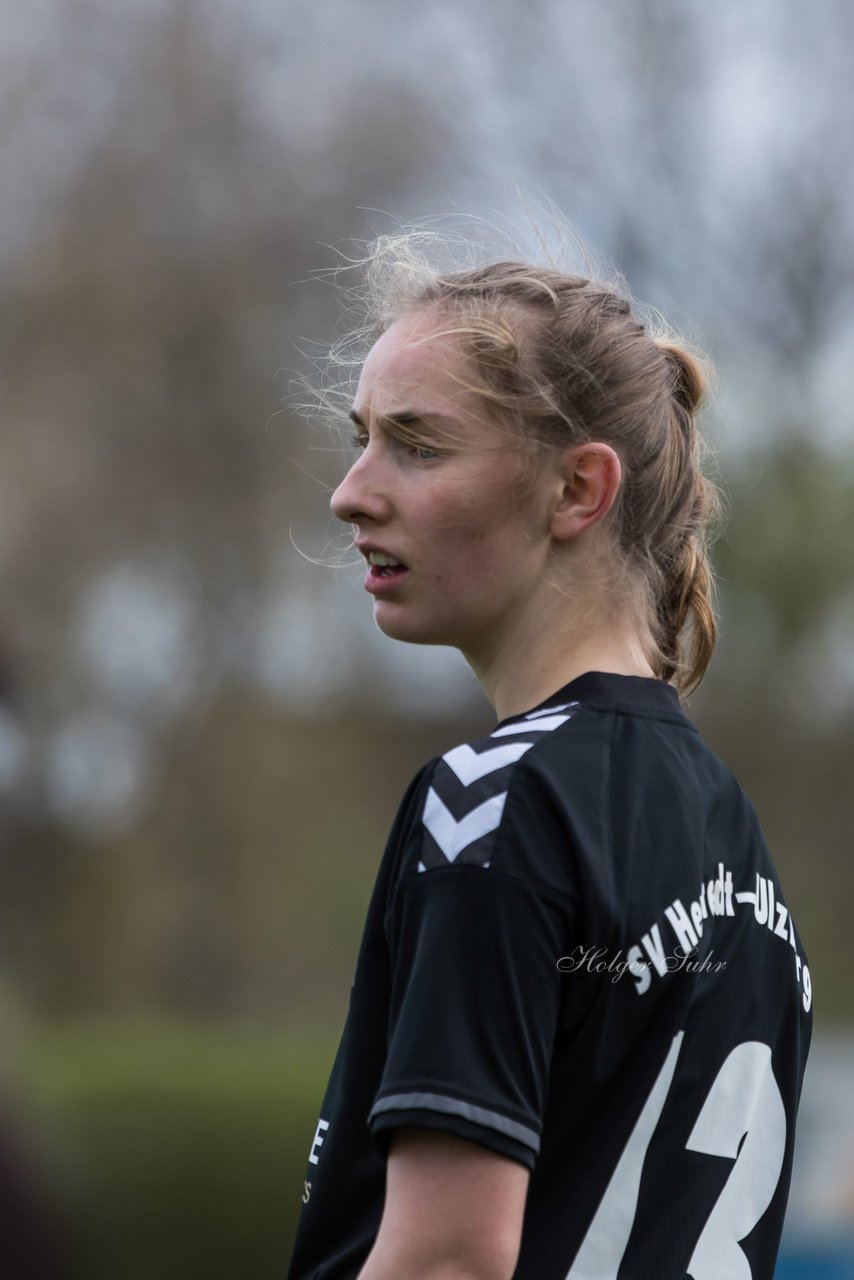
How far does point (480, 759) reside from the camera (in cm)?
151

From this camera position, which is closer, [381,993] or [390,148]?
[381,993]

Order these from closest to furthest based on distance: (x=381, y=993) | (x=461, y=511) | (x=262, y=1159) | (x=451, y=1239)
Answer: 1. (x=451, y=1239)
2. (x=381, y=993)
3. (x=461, y=511)
4. (x=262, y=1159)

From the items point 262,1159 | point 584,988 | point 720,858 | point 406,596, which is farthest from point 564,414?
point 262,1159

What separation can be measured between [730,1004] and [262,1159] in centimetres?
760

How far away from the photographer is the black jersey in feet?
4.67

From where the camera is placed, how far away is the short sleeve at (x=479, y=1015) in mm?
1398

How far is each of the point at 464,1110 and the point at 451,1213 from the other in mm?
93

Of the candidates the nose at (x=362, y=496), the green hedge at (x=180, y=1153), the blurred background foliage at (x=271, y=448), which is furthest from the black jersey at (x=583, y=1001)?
the blurred background foliage at (x=271, y=448)

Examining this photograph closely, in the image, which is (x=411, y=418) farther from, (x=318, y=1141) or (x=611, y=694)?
(x=318, y=1141)

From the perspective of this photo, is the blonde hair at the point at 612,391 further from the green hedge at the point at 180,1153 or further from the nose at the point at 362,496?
the green hedge at the point at 180,1153

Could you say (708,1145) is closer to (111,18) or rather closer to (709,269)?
(709,269)

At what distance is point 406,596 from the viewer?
177 cm

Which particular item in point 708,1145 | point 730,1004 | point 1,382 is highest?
point 1,382

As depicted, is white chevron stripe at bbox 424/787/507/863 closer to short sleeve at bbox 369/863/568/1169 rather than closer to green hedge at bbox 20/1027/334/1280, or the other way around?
short sleeve at bbox 369/863/568/1169
